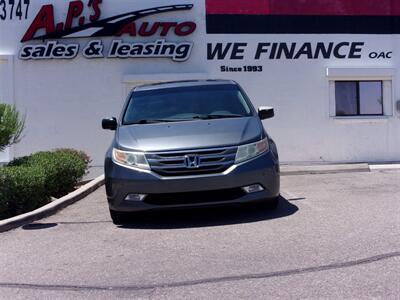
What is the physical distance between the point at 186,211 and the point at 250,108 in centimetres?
167

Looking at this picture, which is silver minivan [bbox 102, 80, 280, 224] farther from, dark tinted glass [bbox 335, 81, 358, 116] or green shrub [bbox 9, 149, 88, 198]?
dark tinted glass [bbox 335, 81, 358, 116]

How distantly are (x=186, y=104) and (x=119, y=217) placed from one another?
1.91 m

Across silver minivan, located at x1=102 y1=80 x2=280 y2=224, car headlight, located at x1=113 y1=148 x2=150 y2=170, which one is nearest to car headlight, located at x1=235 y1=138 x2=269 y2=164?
silver minivan, located at x1=102 y1=80 x2=280 y2=224

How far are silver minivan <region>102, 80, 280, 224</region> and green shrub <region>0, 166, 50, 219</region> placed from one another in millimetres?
1578

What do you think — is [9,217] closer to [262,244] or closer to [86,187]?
[86,187]

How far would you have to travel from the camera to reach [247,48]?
1341 centimetres

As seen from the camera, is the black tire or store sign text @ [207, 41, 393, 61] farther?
store sign text @ [207, 41, 393, 61]

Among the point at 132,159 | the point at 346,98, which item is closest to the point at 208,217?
the point at 132,159

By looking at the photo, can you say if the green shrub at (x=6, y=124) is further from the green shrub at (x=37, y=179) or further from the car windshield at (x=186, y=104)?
the car windshield at (x=186, y=104)

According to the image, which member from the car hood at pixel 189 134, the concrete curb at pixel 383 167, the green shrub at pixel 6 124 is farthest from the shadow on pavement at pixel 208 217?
the concrete curb at pixel 383 167

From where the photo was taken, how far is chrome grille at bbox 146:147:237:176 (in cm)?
679

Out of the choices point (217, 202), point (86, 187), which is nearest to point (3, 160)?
point (86, 187)

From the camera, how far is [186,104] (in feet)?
26.8

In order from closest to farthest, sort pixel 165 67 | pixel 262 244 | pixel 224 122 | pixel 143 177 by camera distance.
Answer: pixel 262 244, pixel 143 177, pixel 224 122, pixel 165 67
